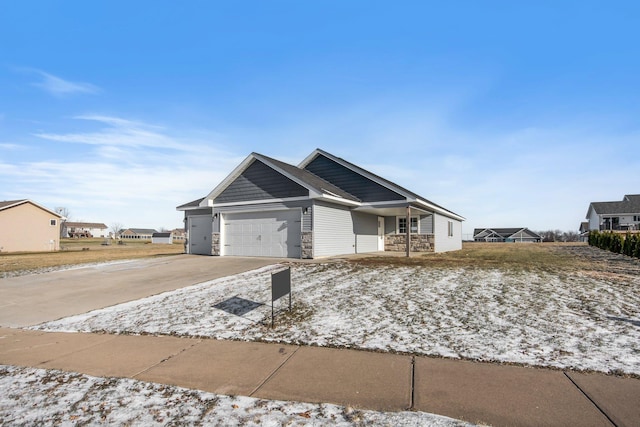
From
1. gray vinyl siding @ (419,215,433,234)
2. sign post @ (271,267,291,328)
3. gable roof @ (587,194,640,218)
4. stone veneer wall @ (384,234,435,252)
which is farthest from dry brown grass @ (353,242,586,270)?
gable roof @ (587,194,640,218)

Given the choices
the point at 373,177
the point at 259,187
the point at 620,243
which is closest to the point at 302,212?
the point at 259,187

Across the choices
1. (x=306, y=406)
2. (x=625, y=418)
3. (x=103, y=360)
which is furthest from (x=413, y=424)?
(x=103, y=360)

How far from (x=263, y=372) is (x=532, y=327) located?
4295 millimetres

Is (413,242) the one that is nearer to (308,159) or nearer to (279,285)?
(308,159)

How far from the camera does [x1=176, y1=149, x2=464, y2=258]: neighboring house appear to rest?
53.7ft

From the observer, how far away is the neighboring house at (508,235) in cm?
8488

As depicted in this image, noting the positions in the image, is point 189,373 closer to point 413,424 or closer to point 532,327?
point 413,424

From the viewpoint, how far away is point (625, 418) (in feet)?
10.3

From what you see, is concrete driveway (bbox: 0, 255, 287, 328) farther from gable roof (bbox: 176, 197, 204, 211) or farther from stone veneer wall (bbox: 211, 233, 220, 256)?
gable roof (bbox: 176, 197, 204, 211)

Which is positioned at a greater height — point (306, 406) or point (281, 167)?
point (281, 167)

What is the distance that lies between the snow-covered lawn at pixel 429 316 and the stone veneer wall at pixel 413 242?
36.2 feet

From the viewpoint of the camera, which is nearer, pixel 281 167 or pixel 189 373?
pixel 189 373

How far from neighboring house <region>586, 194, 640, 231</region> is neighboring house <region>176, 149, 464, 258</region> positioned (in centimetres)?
4339

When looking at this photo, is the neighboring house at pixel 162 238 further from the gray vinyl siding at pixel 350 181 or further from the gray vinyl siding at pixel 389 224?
the gray vinyl siding at pixel 389 224
